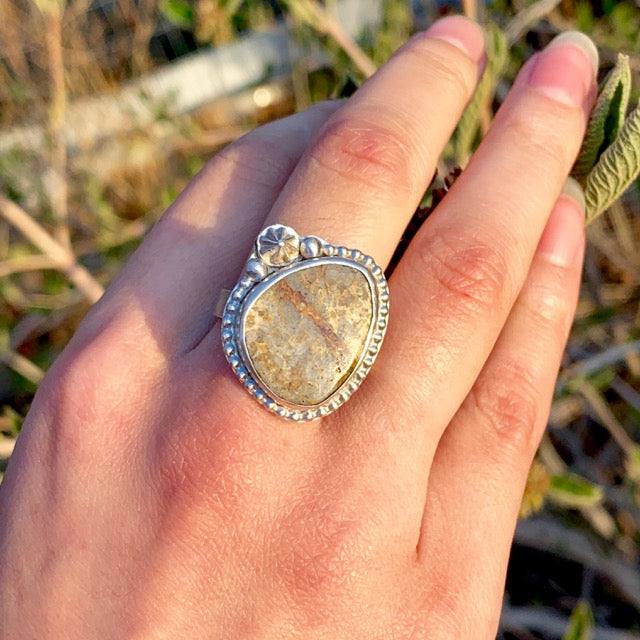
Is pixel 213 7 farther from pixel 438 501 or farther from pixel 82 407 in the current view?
pixel 438 501

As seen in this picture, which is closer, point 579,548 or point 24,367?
point 579,548

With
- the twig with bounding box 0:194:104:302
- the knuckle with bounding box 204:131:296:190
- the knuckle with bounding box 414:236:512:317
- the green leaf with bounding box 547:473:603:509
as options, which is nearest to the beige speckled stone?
the knuckle with bounding box 414:236:512:317

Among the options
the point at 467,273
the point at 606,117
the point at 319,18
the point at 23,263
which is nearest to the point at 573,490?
the point at 467,273

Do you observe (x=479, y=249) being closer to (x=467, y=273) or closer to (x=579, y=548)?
(x=467, y=273)

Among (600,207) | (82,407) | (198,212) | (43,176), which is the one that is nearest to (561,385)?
(600,207)

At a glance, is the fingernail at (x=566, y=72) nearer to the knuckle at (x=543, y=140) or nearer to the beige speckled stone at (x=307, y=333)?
the knuckle at (x=543, y=140)

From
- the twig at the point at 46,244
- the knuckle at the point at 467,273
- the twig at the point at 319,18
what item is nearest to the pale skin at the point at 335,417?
the knuckle at the point at 467,273
